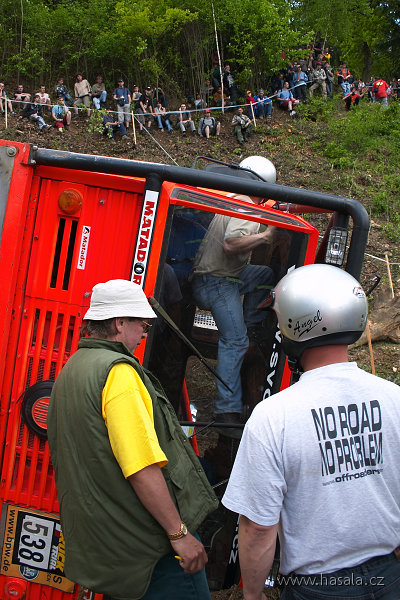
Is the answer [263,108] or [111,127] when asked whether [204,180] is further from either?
[263,108]

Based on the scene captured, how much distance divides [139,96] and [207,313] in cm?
1782

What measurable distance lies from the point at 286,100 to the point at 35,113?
939 centimetres

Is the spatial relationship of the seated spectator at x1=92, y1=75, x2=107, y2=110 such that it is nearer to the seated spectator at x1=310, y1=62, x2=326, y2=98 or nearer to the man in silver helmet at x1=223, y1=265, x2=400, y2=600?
the seated spectator at x1=310, y1=62, x2=326, y2=98

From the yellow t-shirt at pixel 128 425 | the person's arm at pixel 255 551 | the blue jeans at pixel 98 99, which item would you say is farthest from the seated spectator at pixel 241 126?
the person's arm at pixel 255 551

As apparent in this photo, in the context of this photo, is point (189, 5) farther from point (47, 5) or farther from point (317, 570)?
point (317, 570)

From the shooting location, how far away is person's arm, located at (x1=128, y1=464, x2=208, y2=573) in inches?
91.3

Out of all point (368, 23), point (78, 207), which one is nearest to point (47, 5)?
point (368, 23)

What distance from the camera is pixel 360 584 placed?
1.93 meters

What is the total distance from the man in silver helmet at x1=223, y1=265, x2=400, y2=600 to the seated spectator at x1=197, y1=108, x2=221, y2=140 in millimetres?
18536

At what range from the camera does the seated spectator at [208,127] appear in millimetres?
19672

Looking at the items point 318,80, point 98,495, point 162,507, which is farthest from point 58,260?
point 318,80

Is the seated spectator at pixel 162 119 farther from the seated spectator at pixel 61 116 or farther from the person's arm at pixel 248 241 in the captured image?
the person's arm at pixel 248 241

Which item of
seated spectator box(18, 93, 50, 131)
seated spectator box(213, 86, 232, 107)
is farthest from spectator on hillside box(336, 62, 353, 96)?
seated spectator box(18, 93, 50, 131)

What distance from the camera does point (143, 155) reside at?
705 inches
